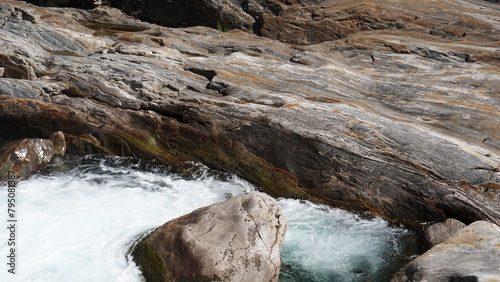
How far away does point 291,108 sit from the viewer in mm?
14648

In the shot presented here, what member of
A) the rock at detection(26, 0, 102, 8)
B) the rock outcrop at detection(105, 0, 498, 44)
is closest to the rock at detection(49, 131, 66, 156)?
the rock outcrop at detection(105, 0, 498, 44)

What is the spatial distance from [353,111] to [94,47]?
36.6 feet

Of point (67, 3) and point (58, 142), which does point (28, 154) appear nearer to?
point (58, 142)

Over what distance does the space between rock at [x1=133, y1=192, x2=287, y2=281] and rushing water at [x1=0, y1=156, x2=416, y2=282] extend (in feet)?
1.97

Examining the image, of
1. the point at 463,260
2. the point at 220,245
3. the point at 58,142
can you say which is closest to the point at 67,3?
the point at 58,142

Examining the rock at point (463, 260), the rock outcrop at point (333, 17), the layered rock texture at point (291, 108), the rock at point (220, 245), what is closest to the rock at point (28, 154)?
the layered rock texture at point (291, 108)

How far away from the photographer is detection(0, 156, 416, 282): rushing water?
10281mm

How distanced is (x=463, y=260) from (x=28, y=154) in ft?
39.4

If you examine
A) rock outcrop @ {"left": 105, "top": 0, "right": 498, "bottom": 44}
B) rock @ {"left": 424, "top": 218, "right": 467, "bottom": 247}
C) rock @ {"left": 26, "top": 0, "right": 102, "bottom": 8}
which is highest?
rock outcrop @ {"left": 105, "top": 0, "right": 498, "bottom": 44}

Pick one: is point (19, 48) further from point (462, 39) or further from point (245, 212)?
point (462, 39)

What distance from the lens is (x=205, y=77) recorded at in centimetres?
1722

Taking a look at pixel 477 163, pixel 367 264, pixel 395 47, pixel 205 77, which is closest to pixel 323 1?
pixel 395 47

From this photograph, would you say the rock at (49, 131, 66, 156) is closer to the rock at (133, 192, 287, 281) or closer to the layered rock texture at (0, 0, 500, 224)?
the layered rock texture at (0, 0, 500, 224)

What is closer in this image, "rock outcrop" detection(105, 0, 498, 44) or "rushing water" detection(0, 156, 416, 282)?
"rushing water" detection(0, 156, 416, 282)
